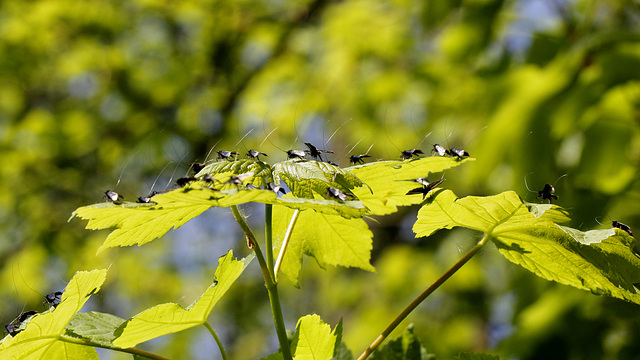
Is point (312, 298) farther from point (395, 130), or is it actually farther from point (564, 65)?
point (564, 65)

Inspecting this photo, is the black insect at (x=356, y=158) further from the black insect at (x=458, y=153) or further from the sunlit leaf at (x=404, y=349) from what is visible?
the sunlit leaf at (x=404, y=349)

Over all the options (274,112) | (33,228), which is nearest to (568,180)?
(274,112)

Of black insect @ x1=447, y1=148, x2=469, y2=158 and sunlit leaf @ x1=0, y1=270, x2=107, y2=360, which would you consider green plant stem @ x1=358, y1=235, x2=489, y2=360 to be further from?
sunlit leaf @ x1=0, y1=270, x2=107, y2=360

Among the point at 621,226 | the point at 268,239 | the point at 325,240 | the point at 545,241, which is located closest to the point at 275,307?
the point at 268,239

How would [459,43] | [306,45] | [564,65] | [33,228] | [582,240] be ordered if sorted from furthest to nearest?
[306,45] → [33,228] → [459,43] → [564,65] → [582,240]

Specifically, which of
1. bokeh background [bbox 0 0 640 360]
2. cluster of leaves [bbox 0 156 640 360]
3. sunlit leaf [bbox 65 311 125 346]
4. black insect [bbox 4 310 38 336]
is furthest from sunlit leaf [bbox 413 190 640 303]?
bokeh background [bbox 0 0 640 360]

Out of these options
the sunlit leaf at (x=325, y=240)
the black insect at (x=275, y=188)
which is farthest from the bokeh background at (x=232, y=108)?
the black insect at (x=275, y=188)
